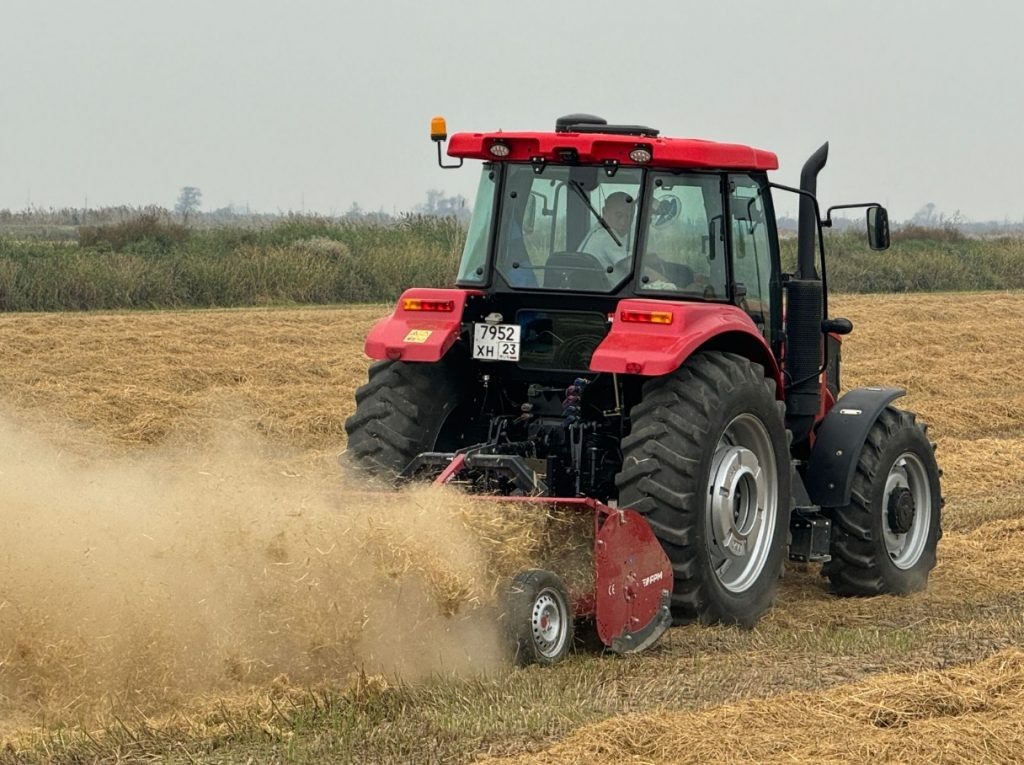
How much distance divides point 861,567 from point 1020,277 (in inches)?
1254

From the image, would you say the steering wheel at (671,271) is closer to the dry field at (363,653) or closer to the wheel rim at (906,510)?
the dry field at (363,653)

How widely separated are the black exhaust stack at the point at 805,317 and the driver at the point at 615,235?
1271 mm

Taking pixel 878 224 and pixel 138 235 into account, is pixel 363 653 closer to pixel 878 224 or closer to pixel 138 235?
pixel 878 224

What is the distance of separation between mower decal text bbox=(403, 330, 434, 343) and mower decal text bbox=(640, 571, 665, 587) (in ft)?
5.17

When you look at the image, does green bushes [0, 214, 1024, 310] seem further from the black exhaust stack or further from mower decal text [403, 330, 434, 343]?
mower decal text [403, 330, 434, 343]

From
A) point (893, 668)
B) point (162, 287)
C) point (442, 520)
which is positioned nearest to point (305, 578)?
point (442, 520)

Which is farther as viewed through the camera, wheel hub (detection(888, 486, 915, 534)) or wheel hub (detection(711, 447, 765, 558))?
wheel hub (detection(888, 486, 915, 534))

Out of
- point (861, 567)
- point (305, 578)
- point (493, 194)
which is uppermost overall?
point (493, 194)

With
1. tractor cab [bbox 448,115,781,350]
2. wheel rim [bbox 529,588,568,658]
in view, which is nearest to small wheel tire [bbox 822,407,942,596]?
tractor cab [bbox 448,115,781,350]

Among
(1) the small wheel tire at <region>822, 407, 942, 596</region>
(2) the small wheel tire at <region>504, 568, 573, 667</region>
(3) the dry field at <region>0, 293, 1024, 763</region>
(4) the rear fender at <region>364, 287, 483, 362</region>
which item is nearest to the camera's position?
(3) the dry field at <region>0, 293, 1024, 763</region>

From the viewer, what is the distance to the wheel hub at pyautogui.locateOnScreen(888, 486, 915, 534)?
8320 mm

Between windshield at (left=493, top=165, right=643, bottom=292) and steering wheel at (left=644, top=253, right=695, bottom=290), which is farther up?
windshield at (left=493, top=165, right=643, bottom=292)

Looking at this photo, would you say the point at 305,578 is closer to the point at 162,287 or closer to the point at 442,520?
the point at 442,520

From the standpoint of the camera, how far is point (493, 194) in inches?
300
